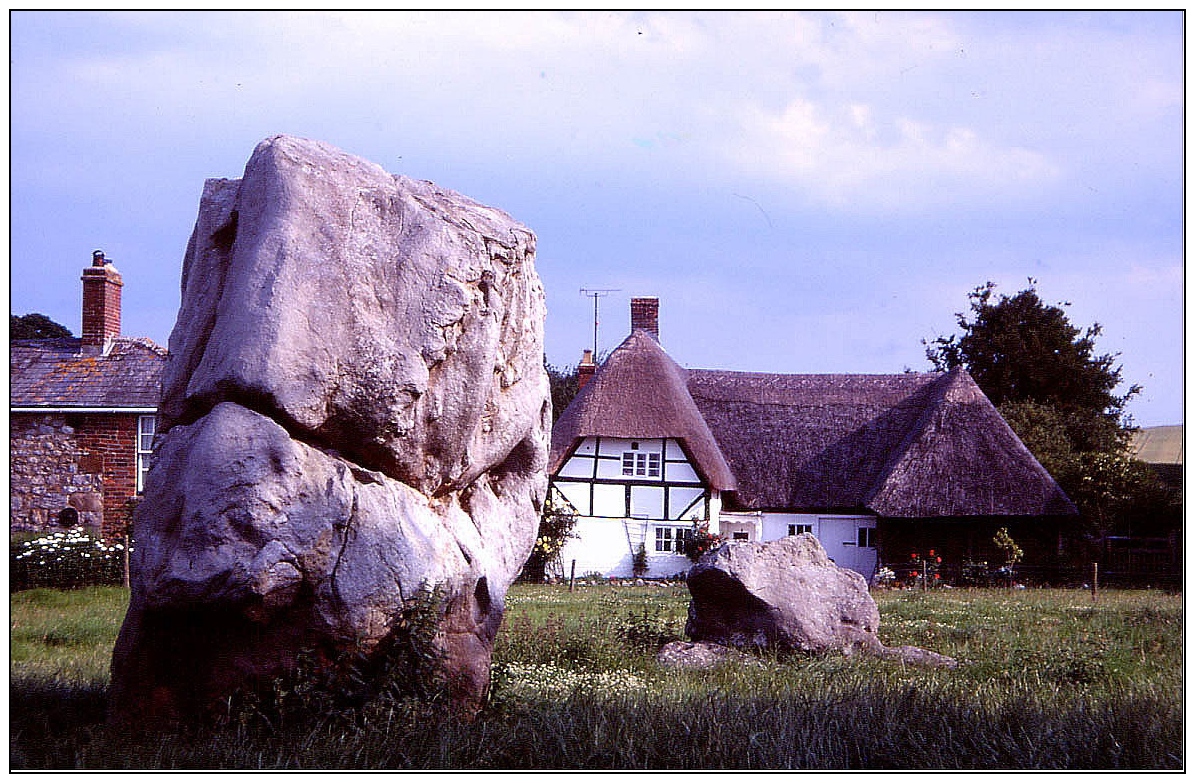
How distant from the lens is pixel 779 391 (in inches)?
1296

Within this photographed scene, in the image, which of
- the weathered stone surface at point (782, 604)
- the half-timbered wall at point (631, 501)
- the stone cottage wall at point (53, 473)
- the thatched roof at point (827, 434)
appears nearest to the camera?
the weathered stone surface at point (782, 604)

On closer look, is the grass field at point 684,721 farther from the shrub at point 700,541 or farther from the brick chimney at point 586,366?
the brick chimney at point 586,366

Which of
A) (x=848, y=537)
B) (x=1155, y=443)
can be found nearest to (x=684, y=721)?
(x=848, y=537)

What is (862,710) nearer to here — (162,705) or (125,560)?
(162,705)

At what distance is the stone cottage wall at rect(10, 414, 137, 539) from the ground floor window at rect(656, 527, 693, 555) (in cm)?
1307

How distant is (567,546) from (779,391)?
8.98 m

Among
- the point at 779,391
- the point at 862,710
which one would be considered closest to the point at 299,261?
the point at 862,710

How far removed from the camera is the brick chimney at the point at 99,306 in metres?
23.4

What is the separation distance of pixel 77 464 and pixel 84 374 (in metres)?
1.97

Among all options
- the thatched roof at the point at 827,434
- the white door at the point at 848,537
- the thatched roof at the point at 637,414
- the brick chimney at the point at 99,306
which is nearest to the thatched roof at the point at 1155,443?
the thatched roof at the point at 827,434

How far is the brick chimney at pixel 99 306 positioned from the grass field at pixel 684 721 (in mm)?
14909

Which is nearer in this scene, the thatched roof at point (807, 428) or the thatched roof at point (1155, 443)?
the thatched roof at point (807, 428)

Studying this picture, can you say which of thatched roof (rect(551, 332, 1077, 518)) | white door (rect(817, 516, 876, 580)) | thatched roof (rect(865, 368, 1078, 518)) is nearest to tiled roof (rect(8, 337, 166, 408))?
thatched roof (rect(551, 332, 1077, 518))

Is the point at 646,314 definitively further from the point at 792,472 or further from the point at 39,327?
the point at 39,327
